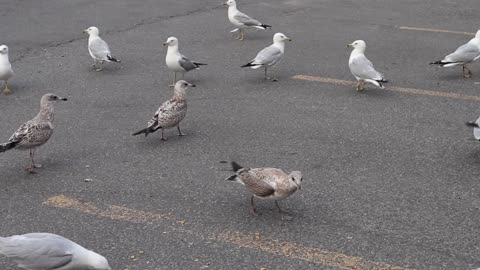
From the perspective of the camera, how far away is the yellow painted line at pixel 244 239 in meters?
4.32

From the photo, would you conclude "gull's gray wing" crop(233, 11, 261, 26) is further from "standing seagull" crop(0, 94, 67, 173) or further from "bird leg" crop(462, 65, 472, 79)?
"standing seagull" crop(0, 94, 67, 173)

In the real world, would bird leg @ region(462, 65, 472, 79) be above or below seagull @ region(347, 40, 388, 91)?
below

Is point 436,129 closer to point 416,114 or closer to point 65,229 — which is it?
point 416,114

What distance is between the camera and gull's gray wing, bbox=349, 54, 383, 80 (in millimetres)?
7941

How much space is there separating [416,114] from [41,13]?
879cm

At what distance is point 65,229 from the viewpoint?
189 inches

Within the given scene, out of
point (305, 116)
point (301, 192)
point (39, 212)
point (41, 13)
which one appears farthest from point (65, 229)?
point (41, 13)

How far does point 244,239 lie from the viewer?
4.65 m

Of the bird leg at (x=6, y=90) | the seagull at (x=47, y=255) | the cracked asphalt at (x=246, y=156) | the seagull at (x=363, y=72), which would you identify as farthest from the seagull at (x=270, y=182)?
the bird leg at (x=6, y=90)

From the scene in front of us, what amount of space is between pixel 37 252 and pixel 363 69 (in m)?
5.13

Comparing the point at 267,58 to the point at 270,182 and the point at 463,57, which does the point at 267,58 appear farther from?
the point at 270,182

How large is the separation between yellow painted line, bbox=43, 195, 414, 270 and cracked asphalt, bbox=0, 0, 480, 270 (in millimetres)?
15

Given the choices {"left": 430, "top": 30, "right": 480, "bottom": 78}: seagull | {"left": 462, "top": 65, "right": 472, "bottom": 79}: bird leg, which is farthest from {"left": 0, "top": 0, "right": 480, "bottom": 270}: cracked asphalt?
{"left": 430, "top": 30, "right": 480, "bottom": 78}: seagull

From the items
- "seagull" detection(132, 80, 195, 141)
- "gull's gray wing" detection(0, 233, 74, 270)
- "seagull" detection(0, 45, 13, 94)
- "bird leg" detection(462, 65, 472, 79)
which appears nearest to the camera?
"gull's gray wing" detection(0, 233, 74, 270)
